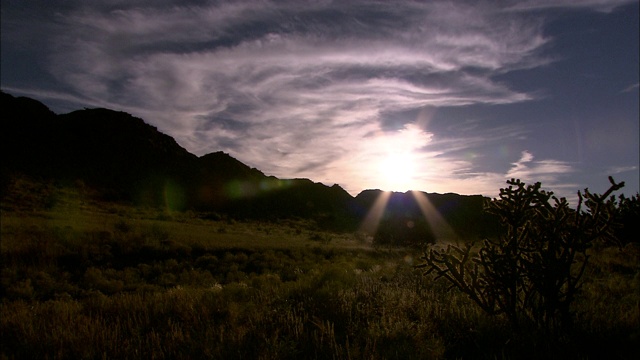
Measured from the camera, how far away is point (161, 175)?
72938 mm

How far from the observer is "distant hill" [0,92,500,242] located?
58969mm

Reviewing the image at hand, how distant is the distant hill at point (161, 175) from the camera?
2322 inches

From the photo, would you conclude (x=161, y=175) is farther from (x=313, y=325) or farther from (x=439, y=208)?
(x=313, y=325)

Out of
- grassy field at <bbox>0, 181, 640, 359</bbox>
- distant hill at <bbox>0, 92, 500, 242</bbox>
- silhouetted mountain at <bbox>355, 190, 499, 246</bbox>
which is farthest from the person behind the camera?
silhouetted mountain at <bbox>355, 190, 499, 246</bbox>

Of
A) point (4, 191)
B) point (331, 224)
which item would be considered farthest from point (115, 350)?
point (331, 224)

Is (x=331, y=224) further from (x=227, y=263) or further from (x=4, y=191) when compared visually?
(x=227, y=263)

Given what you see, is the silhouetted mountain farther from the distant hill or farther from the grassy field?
the grassy field

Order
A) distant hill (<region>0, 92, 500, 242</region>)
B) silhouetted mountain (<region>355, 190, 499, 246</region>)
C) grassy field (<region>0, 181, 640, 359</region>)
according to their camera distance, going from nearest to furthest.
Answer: grassy field (<region>0, 181, 640, 359</region>) → distant hill (<region>0, 92, 500, 242</region>) → silhouetted mountain (<region>355, 190, 499, 246</region>)

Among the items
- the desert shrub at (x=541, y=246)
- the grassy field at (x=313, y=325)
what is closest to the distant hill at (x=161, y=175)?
the grassy field at (x=313, y=325)

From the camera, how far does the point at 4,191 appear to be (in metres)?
42.6

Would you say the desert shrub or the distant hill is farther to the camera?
the distant hill

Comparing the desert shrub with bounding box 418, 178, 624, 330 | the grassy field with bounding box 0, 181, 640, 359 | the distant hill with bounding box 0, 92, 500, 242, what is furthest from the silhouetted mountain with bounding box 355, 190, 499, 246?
the desert shrub with bounding box 418, 178, 624, 330

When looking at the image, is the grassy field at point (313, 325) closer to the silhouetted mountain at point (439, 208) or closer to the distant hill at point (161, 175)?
the distant hill at point (161, 175)

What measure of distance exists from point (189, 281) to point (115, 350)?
447 inches
